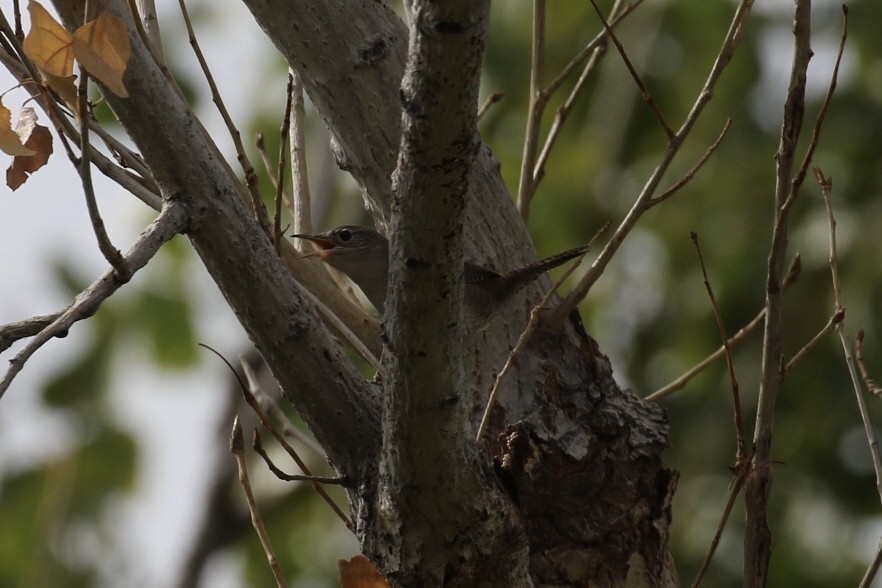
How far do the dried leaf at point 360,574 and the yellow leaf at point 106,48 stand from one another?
114cm

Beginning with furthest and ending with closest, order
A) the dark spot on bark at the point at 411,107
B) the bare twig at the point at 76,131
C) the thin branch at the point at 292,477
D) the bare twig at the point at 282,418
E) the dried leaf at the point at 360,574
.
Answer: the bare twig at the point at 282,418
the dried leaf at the point at 360,574
the thin branch at the point at 292,477
the bare twig at the point at 76,131
the dark spot on bark at the point at 411,107

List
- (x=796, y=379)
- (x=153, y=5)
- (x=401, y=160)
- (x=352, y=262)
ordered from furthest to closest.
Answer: (x=796, y=379) < (x=352, y=262) < (x=153, y=5) < (x=401, y=160)

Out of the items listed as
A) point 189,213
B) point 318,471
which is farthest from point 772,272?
point 318,471

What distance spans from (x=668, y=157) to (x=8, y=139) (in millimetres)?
1380

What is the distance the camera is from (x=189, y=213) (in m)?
2.14

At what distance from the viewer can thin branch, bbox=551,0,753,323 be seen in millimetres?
2467

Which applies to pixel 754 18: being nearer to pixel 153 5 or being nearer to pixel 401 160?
pixel 153 5

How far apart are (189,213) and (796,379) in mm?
5204

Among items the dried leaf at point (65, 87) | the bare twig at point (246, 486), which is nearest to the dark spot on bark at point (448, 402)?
the bare twig at point (246, 486)

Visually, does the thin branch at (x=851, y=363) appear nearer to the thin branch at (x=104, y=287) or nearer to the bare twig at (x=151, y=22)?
the thin branch at (x=104, y=287)

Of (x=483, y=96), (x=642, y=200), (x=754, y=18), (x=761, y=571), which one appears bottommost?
(x=761, y=571)

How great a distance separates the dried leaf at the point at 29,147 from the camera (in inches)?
79.4

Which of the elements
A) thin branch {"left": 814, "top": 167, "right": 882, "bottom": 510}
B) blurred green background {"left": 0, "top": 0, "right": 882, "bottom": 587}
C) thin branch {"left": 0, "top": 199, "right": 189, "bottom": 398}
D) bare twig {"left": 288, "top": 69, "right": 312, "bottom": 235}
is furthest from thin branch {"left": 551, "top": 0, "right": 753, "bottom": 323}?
blurred green background {"left": 0, "top": 0, "right": 882, "bottom": 587}

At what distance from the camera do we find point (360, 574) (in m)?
2.37
